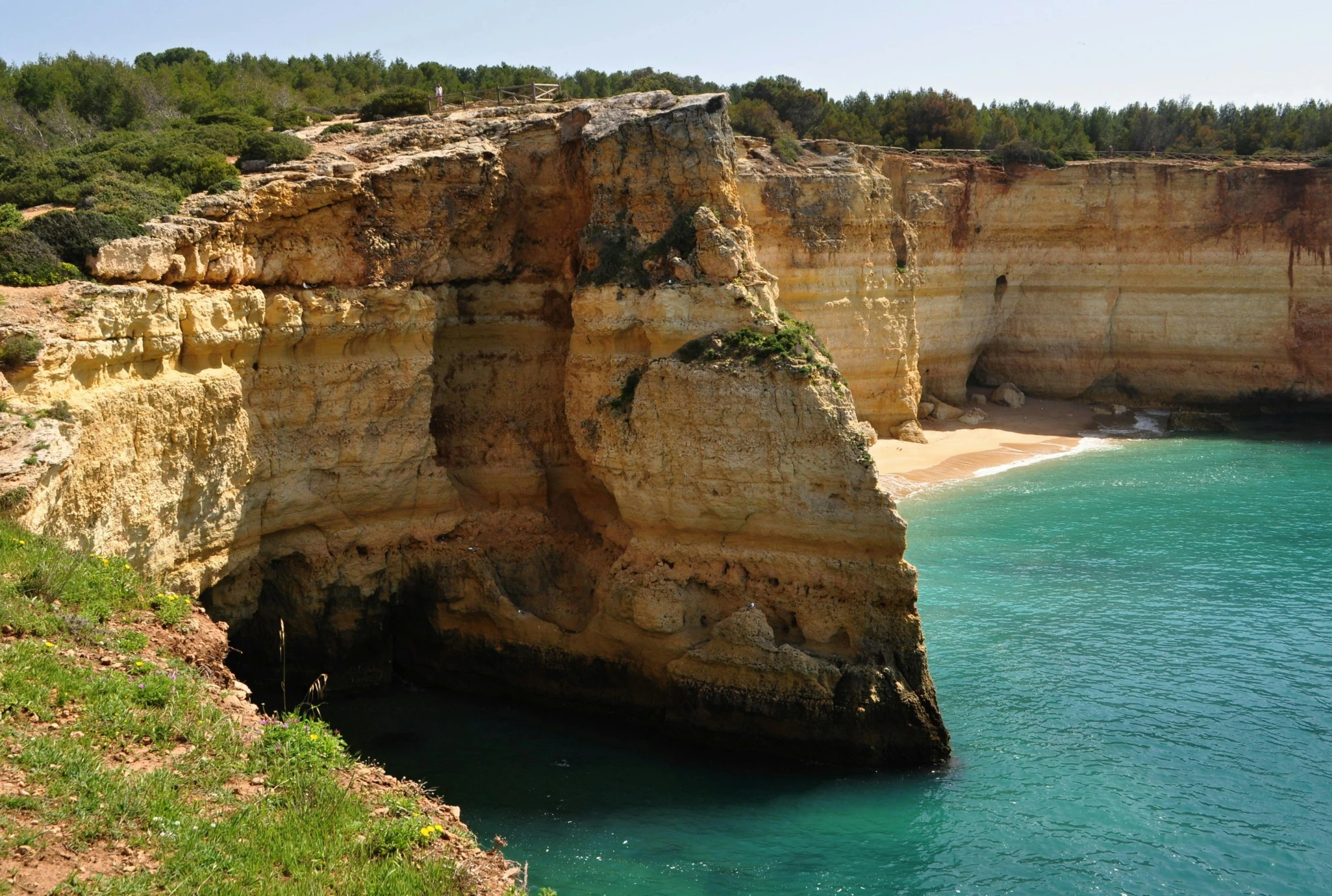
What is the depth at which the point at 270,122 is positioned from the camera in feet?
74.1

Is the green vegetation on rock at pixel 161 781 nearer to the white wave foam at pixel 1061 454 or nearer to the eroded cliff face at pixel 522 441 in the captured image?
the eroded cliff face at pixel 522 441

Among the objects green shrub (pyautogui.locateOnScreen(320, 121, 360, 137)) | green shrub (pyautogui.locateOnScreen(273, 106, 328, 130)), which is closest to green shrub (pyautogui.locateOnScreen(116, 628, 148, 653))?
green shrub (pyautogui.locateOnScreen(320, 121, 360, 137))

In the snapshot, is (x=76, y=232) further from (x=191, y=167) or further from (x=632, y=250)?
(x=632, y=250)

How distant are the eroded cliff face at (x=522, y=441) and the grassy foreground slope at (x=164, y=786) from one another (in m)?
4.72

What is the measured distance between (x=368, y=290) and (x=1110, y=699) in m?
14.5

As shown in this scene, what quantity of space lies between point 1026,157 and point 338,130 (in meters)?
32.5

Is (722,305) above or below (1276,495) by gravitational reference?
above

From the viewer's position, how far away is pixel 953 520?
Answer: 103 feet

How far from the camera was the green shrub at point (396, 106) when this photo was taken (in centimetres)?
2342

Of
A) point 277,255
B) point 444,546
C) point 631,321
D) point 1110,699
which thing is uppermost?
point 277,255

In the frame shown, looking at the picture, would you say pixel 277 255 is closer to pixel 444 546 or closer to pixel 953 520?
pixel 444 546

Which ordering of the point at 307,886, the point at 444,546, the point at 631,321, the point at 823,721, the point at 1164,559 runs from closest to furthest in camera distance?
the point at 307,886 < the point at 823,721 < the point at 631,321 < the point at 444,546 < the point at 1164,559

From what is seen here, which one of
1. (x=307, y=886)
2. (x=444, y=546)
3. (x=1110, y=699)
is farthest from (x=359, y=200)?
(x=1110, y=699)

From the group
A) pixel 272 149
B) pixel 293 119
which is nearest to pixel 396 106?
pixel 293 119
